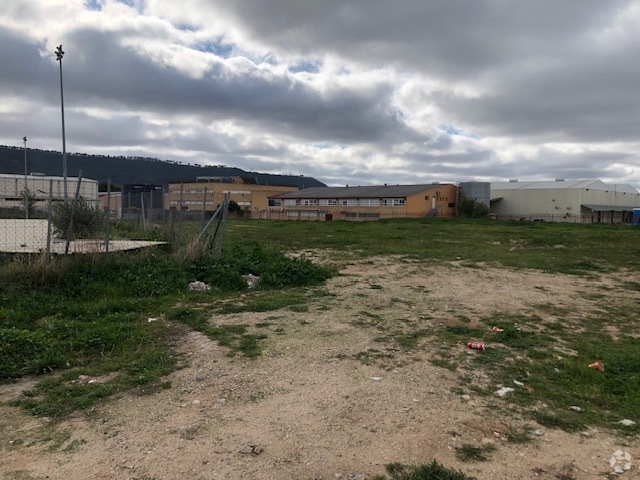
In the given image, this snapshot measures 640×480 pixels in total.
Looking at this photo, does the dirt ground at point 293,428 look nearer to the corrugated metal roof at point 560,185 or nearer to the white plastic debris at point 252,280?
the white plastic debris at point 252,280

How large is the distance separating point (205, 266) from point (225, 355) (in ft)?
15.9

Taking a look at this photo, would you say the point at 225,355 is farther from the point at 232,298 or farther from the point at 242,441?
the point at 232,298

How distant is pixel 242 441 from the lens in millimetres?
3398

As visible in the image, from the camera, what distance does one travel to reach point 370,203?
2628 inches

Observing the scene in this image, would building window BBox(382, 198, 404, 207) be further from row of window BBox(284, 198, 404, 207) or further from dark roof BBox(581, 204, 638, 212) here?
dark roof BBox(581, 204, 638, 212)

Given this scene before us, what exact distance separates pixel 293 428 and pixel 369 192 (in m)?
67.6

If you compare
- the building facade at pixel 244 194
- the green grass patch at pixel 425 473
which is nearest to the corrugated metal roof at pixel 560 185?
the building facade at pixel 244 194

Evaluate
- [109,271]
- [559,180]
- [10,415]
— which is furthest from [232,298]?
[559,180]

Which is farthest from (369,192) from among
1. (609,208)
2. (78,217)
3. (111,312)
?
(111,312)

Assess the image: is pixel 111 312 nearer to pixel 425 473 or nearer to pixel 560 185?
pixel 425 473

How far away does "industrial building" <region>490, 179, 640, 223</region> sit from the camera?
209 ft

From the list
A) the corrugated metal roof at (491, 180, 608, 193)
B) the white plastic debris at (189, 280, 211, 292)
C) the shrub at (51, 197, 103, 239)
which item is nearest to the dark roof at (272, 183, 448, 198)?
the corrugated metal roof at (491, 180, 608, 193)

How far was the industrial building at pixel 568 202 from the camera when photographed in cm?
6359

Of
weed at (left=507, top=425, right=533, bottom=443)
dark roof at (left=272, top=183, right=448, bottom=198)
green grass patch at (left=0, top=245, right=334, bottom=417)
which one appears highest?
dark roof at (left=272, top=183, right=448, bottom=198)
